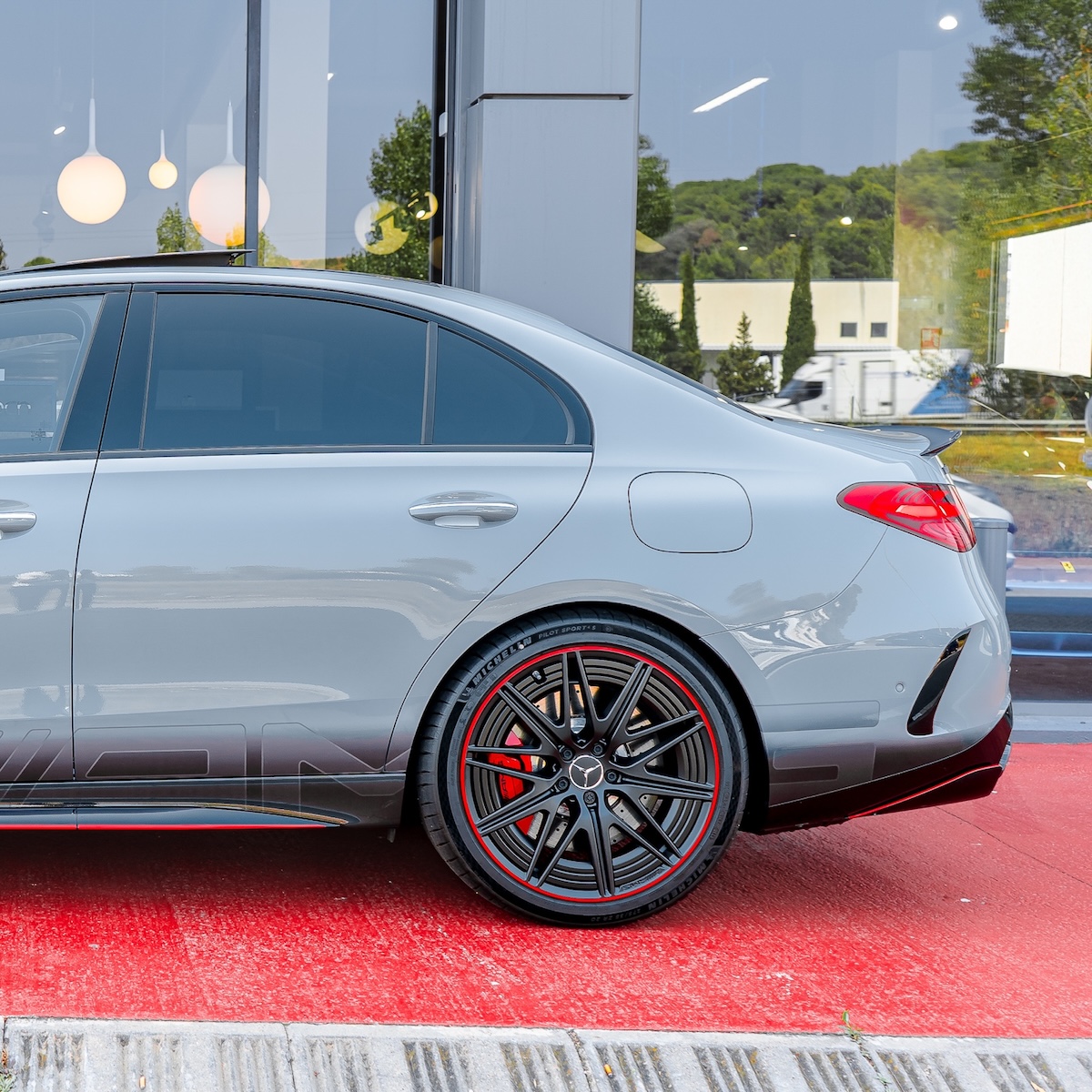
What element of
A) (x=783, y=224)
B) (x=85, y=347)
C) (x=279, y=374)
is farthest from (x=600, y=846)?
(x=783, y=224)

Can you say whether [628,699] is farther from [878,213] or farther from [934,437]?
[878,213]

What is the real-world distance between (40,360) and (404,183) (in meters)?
4.48

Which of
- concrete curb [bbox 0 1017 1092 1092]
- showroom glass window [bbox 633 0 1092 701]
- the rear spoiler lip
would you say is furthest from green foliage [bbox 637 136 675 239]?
concrete curb [bbox 0 1017 1092 1092]

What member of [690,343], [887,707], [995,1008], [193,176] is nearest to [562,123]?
[690,343]

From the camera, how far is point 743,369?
781cm

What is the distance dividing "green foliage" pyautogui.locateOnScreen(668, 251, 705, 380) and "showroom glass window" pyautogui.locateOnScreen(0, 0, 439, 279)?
5.10 ft

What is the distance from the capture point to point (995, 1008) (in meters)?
2.94

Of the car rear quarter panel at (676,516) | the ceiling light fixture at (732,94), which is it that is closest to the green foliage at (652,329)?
the ceiling light fixture at (732,94)

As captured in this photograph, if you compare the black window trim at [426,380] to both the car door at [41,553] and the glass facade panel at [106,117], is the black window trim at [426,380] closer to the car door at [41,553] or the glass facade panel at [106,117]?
the car door at [41,553]

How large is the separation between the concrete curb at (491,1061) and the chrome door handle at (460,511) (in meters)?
1.18

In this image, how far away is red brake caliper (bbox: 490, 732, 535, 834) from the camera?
10.7ft

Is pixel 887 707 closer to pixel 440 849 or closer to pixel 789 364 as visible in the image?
pixel 440 849

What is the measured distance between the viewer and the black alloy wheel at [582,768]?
3.22 m

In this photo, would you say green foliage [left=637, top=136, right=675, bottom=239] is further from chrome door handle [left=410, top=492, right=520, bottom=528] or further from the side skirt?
the side skirt
